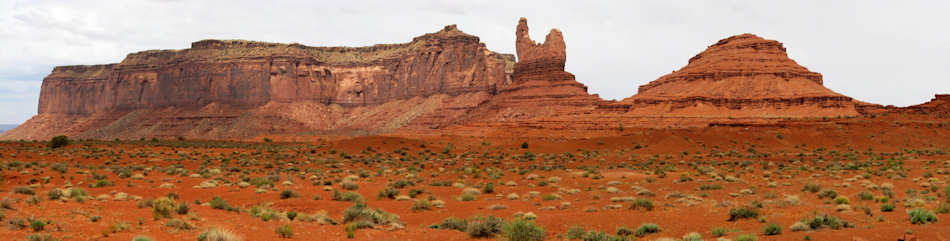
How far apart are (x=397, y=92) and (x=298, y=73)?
22.3m

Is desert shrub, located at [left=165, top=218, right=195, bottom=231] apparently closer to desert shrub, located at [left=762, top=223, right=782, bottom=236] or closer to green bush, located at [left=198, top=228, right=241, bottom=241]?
green bush, located at [left=198, top=228, right=241, bottom=241]

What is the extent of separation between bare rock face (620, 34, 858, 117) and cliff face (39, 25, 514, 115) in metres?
41.5

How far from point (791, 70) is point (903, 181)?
6440 cm

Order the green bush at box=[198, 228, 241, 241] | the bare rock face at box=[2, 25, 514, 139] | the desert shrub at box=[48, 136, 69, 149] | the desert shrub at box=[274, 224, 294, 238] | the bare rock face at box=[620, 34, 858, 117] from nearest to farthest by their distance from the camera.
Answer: the green bush at box=[198, 228, 241, 241] → the desert shrub at box=[274, 224, 294, 238] → the desert shrub at box=[48, 136, 69, 149] → the bare rock face at box=[620, 34, 858, 117] → the bare rock face at box=[2, 25, 514, 139]

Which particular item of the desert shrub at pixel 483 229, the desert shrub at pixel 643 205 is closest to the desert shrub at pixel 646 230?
the desert shrub at pixel 483 229

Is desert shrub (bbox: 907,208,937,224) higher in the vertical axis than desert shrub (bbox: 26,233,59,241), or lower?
higher

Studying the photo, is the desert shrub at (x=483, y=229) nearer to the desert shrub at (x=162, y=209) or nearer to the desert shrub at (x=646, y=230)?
the desert shrub at (x=646, y=230)

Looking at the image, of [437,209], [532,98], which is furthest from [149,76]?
[437,209]

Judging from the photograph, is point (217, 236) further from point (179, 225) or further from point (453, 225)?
point (453, 225)

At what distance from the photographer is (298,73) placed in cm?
13700

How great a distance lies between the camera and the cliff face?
12494 centimetres

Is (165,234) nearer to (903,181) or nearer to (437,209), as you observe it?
(437,209)

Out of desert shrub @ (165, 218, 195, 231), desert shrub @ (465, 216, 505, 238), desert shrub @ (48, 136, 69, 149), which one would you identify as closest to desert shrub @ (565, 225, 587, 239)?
desert shrub @ (465, 216, 505, 238)

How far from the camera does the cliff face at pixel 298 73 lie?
12494 cm
